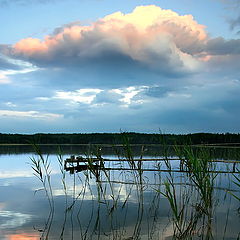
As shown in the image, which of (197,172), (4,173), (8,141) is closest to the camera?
(197,172)

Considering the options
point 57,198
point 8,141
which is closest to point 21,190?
point 57,198

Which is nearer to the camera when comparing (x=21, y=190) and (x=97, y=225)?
(x=97, y=225)

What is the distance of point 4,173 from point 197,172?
18694 millimetres

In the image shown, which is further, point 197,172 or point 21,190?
point 21,190

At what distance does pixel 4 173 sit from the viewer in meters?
21.5

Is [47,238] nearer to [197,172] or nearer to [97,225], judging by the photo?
[97,225]

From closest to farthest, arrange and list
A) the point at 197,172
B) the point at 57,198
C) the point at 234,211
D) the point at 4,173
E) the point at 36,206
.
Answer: the point at 197,172 → the point at 234,211 → the point at 36,206 → the point at 57,198 → the point at 4,173

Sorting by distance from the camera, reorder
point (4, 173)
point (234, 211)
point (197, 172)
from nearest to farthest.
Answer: point (197, 172)
point (234, 211)
point (4, 173)

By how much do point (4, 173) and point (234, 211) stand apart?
15.7 meters

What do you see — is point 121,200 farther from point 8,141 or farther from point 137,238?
point 8,141

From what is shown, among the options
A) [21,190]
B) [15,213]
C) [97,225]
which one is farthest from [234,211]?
[21,190]

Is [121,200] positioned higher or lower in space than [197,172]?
lower

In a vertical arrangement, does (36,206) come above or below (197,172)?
below

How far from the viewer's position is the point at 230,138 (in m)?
51.2
